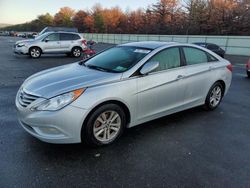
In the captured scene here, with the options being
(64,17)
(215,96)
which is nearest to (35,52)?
(215,96)

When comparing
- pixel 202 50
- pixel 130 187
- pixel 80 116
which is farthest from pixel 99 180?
pixel 202 50

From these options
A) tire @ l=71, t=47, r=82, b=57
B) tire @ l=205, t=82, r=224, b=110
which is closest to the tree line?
tire @ l=71, t=47, r=82, b=57

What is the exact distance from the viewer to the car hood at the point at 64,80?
128 inches

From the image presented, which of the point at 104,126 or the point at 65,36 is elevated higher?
the point at 65,36

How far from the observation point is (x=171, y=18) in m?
55.0

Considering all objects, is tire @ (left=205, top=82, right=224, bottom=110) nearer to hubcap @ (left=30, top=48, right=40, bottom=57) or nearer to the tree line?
hubcap @ (left=30, top=48, right=40, bottom=57)

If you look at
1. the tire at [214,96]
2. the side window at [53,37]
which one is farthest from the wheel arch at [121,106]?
the side window at [53,37]

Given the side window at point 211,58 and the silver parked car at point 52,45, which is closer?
the side window at point 211,58

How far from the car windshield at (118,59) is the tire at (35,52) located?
1198 centimetres

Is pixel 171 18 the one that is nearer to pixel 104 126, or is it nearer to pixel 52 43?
pixel 52 43

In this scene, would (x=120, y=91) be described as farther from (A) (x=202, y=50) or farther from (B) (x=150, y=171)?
(A) (x=202, y=50)

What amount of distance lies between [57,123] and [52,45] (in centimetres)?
1366

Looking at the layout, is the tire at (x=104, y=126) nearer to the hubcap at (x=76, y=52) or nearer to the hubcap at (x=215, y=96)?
the hubcap at (x=215, y=96)

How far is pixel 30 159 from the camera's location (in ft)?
10.3
